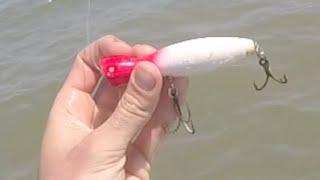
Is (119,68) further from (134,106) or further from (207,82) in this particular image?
(207,82)

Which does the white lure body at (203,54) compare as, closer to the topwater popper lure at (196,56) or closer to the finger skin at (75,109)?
the topwater popper lure at (196,56)

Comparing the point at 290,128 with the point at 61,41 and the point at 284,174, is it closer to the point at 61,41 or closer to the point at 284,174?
the point at 284,174

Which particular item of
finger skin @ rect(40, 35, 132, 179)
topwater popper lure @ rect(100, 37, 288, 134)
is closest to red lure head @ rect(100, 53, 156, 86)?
topwater popper lure @ rect(100, 37, 288, 134)

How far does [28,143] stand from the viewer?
4.50m

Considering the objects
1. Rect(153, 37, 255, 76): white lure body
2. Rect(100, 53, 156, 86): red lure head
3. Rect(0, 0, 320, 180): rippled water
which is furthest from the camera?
Rect(0, 0, 320, 180): rippled water

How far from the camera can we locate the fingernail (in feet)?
6.92

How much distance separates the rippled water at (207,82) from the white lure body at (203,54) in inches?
73.2

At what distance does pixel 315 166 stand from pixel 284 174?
0.65 ft

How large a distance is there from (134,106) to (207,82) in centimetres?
249

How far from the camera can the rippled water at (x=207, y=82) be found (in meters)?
3.97

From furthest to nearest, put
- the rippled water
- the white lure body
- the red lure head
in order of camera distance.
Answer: the rippled water
the red lure head
the white lure body

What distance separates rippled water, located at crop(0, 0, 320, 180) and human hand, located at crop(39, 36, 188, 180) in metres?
1.54

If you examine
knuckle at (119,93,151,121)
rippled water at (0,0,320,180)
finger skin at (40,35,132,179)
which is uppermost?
knuckle at (119,93,151,121)

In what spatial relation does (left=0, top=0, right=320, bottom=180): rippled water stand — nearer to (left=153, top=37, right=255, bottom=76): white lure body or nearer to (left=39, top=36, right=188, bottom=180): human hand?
(left=39, top=36, right=188, bottom=180): human hand
